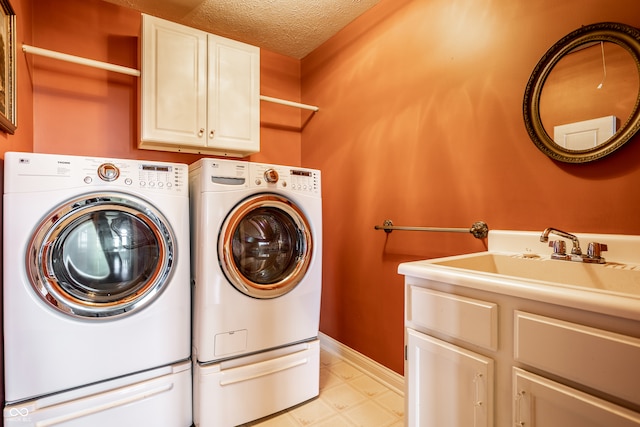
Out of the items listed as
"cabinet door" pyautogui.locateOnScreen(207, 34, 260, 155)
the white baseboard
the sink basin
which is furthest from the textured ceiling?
the white baseboard

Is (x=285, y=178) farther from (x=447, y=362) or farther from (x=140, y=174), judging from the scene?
(x=447, y=362)

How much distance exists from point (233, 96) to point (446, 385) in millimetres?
2045

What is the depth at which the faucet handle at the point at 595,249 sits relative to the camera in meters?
1.10

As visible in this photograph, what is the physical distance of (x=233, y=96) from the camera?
2.19m

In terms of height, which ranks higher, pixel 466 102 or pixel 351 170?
pixel 466 102

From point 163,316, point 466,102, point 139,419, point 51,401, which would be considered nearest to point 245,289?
Result: point 163,316

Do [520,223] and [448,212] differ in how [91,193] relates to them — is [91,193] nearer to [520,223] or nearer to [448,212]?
[448,212]

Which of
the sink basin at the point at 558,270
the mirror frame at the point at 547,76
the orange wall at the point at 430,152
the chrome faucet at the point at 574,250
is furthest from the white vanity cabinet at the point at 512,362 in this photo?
the mirror frame at the point at 547,76

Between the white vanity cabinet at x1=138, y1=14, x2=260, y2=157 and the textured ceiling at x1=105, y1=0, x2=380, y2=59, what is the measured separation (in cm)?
25

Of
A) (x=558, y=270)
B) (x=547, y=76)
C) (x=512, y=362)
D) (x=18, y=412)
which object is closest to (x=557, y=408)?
(x=512, y=362)

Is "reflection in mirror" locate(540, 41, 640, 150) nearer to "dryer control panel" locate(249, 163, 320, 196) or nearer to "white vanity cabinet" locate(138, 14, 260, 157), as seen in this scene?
"dryer control panel" locate(249, 163, 320, 196)

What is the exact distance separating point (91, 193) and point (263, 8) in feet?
5.44

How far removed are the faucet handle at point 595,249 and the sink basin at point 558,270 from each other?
4cm

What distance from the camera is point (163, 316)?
1.48 meters
